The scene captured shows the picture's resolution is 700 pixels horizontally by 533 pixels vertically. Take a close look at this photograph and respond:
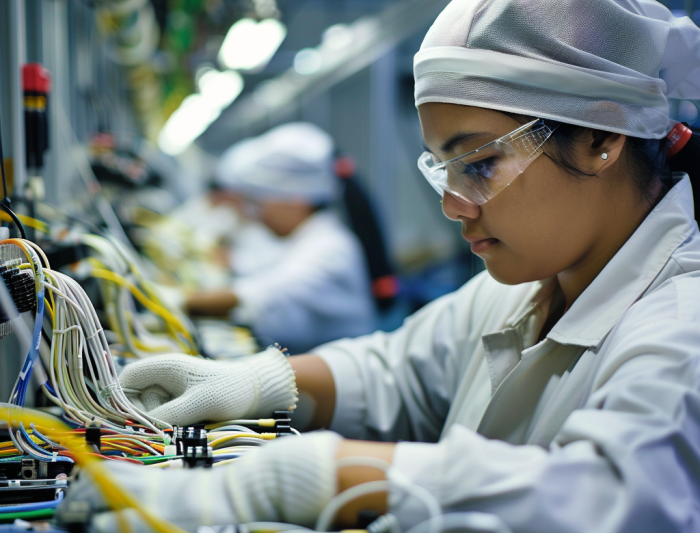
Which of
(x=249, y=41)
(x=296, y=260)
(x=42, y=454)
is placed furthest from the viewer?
(x=249, y=41)

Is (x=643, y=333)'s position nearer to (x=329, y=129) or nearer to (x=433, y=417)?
(x=433, y=417)

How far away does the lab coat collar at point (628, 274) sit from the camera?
86 centimetres

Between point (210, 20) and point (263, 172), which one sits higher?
point (210, 20)

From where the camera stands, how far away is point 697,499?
61 centimetres

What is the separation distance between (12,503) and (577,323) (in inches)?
32.4

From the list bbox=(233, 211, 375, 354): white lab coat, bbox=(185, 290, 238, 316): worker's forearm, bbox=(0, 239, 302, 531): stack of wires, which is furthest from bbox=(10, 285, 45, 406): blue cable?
bbox=(233, 211, 375, 354): white lab coat

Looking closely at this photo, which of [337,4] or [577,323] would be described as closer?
[577,323]

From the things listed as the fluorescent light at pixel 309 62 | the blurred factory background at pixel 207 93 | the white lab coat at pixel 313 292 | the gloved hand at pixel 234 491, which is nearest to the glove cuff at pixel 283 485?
the gloved hand at pixel 234 491

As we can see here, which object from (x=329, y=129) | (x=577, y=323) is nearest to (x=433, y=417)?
→ (x=577, y=323)

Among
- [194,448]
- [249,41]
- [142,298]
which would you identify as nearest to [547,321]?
[194,448]

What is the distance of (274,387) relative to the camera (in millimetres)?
987

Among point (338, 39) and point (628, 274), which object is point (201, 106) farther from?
point (628, 274)

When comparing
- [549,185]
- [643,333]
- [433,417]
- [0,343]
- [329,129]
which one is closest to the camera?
[643,333]

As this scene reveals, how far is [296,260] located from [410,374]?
185 cm
